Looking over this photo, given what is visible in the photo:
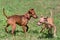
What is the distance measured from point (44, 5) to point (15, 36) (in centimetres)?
591

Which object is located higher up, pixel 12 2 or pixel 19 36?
pixel 12 2

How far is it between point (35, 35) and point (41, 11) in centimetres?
432

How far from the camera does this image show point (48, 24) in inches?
364

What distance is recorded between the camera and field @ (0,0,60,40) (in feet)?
31.1

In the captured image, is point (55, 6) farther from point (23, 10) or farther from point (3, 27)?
point (3, 27)

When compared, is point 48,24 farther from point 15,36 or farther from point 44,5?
point 44,5

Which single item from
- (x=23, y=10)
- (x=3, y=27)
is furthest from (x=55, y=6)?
(x=3, y=27)

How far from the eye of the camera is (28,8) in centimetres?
1449

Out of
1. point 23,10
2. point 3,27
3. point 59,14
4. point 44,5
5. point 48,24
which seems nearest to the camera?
point 48,24

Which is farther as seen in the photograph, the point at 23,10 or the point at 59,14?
the point at 23,10

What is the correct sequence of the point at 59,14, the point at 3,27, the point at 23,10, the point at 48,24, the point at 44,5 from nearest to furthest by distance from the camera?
the point at 48,24, the point at 3,27, the point at 59,14, the point at 23,10, the point at 44,5

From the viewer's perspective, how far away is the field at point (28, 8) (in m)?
9.49

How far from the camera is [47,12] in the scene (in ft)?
44.5

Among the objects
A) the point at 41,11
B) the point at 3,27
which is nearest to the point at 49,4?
the point at 41,11
